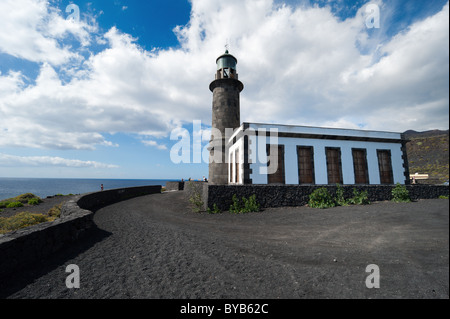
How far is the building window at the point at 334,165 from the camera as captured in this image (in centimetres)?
1253

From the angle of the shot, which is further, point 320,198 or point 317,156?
point 317,156

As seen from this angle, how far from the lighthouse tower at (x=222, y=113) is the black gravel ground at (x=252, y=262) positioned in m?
9.31

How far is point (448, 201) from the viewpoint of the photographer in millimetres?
1284

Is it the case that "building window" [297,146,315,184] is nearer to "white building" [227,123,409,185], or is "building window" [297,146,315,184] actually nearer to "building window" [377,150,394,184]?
"white building" [227,123,409,185]

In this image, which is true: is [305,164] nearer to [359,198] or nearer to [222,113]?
[359,198]

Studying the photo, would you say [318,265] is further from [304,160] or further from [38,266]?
[304,160]

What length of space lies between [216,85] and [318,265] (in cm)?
1572

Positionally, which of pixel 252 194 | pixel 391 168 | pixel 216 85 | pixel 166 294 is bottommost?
pixel 166 294

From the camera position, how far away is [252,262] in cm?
443

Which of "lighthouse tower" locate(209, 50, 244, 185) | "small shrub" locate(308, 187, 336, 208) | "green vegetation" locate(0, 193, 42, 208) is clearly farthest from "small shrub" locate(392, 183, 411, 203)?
"green vegetation" locate(0, 193, 42, 208)

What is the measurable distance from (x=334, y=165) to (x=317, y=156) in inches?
52.8

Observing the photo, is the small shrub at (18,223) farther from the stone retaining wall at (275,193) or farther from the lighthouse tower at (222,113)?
the lighthouse tower at (222,113)

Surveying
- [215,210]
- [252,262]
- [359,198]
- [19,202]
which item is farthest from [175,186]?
[252,262]
